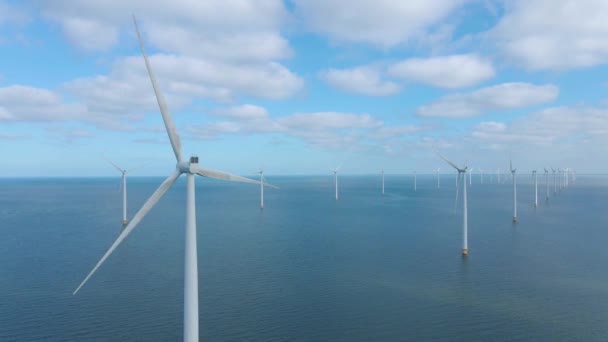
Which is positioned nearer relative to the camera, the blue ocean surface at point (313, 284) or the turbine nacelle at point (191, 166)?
the turbine nacelle at point (191, 166)

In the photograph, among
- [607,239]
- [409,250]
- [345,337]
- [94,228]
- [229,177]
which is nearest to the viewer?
[229,177]

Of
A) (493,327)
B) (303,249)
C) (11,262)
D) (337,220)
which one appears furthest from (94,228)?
(493,327)

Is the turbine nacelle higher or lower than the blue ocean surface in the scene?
higher

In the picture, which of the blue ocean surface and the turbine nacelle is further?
the blue ocean surface

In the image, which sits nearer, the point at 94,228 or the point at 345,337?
the point at 345,337

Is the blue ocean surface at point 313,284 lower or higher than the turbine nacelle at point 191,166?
lower

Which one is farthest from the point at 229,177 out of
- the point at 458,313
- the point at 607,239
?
the point at 607,239

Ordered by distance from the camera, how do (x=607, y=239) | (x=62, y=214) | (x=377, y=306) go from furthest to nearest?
(x=62, y=214), (x=607, y=239), (x=377, y=306)

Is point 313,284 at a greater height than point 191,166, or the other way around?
point 191,166

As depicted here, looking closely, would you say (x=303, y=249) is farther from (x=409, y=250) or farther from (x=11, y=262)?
(x=11, y=262)

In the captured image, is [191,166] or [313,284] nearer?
[191,166]

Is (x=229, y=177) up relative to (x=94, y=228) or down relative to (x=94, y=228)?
up
